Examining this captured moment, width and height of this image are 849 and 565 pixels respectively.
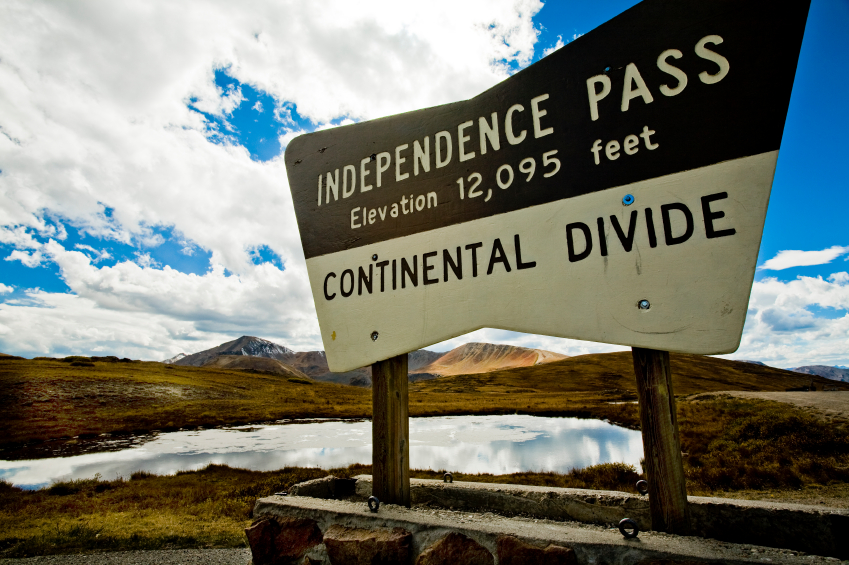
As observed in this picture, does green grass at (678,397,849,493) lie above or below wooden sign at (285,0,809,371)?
below

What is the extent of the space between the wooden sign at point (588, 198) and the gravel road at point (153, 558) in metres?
3.54

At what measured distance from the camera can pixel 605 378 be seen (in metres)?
92.6

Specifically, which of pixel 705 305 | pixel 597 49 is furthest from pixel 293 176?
pixel 705 305

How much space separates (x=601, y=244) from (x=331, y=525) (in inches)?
117

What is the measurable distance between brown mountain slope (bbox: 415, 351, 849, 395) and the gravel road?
79.6 meters

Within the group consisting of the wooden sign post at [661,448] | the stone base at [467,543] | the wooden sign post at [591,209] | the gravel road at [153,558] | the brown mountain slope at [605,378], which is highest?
the wooden sign post at [591,209]

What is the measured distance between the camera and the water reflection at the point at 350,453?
12163 millimetres

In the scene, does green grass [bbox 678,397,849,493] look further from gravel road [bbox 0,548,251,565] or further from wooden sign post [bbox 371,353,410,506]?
gravel road [bbox 0,548,251,565]

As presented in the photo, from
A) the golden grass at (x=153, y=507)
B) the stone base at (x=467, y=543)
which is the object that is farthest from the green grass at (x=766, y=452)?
the stone base at (x=467, y=543)

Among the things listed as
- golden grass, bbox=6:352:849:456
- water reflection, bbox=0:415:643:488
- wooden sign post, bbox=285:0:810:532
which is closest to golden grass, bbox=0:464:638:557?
water reflection, bbox=0:415:643:488

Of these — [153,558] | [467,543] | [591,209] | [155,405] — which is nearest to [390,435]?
[467,543]

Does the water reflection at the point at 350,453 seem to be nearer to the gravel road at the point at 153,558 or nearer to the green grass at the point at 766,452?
the green grass at the point at 766,452

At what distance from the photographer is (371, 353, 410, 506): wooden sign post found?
344cm

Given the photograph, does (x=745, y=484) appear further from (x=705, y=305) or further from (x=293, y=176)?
(x=293, y=176)
